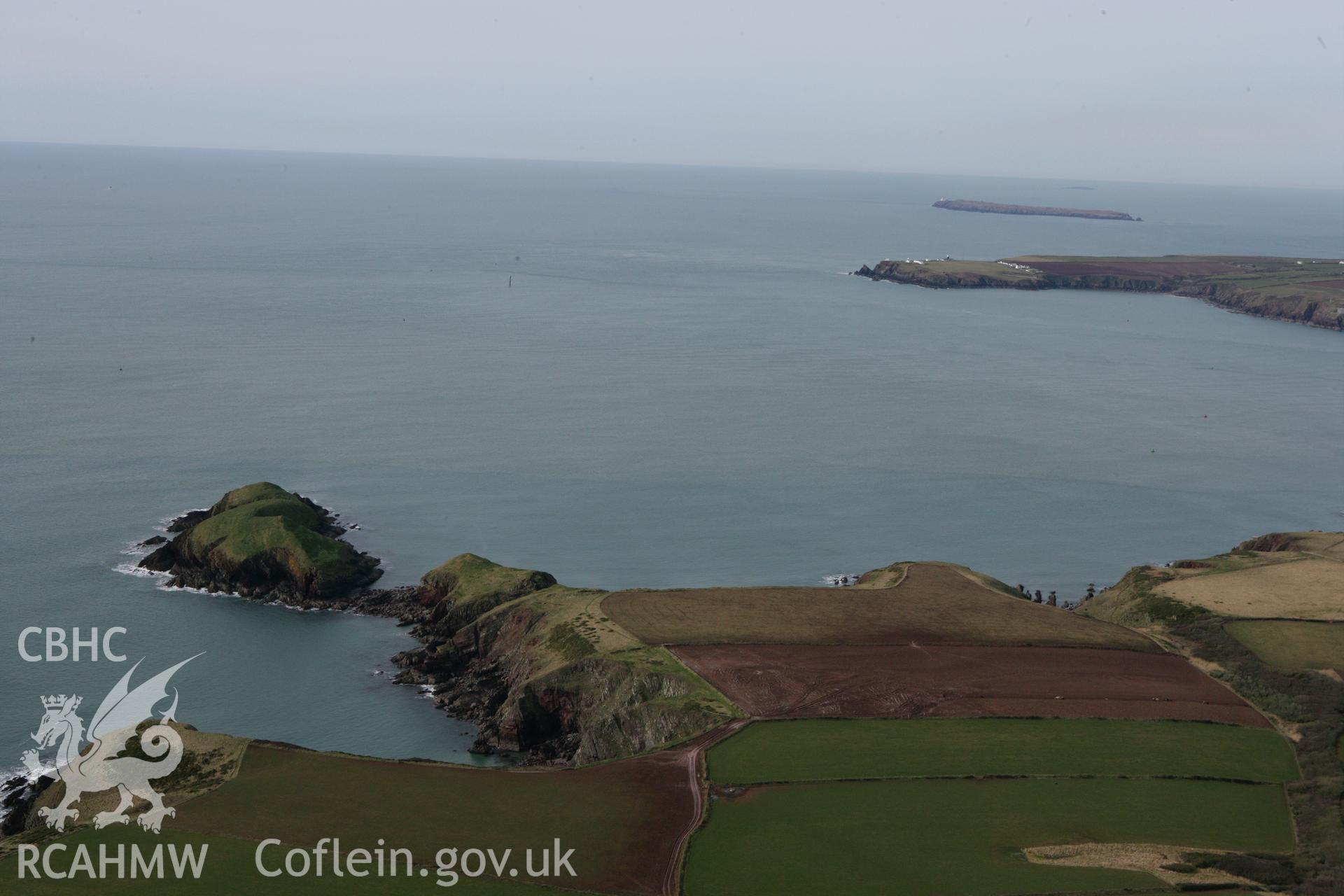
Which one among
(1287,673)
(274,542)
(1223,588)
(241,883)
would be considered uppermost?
(1223,588)

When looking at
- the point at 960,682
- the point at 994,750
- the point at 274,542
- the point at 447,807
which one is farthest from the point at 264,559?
the point at 994,750

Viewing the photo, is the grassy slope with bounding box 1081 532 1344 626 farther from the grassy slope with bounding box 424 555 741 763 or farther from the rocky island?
the grassy slope with bounding box 424 555 741 763

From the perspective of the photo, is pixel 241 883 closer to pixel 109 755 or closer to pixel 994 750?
pixel 109 755

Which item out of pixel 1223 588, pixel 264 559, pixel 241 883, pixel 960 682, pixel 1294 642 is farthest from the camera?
pixel 264 559

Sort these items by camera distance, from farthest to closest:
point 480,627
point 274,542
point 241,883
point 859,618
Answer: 1. point 274,542
2. point 480,627
3. point 859,618
4. point 241,883

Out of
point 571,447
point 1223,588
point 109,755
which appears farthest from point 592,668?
point 571,447

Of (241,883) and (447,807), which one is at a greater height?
(447,807)

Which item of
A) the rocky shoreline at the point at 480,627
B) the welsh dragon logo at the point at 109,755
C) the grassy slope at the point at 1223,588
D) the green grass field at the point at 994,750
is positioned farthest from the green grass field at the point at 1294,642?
the welsh dragon logo at the point at 109,755

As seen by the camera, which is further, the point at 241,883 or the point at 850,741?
the point at 850,741
